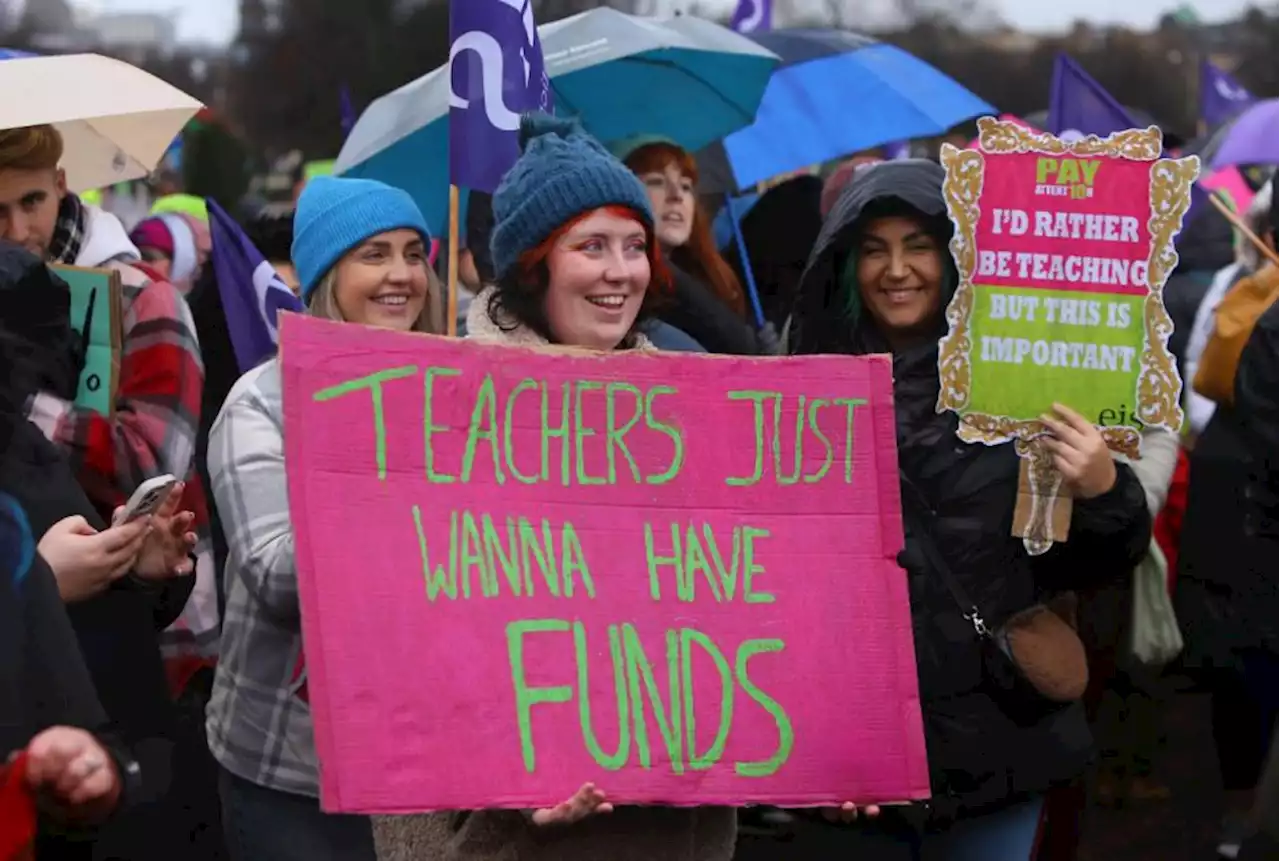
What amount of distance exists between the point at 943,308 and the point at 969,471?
0.37m

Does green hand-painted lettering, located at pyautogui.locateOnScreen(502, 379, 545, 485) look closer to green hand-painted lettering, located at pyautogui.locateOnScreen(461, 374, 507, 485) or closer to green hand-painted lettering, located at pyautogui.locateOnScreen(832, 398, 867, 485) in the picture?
green hand-painted lettering, located at pyautogui.locateOnScreen(461, 374, 507, 485)

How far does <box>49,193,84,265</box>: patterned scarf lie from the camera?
13.8 feet

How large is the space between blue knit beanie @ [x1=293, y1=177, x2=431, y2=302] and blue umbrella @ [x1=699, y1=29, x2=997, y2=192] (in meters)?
3.11

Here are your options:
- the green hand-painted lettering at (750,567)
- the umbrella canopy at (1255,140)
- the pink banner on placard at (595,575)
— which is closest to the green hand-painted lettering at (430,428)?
the pink banner on placard at (595,575)

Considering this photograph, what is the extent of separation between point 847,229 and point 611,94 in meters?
2.48

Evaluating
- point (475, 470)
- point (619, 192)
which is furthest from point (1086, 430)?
point (475, 470)

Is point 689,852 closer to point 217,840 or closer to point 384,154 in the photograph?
point 217,840

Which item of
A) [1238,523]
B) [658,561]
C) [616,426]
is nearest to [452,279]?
[616,426]

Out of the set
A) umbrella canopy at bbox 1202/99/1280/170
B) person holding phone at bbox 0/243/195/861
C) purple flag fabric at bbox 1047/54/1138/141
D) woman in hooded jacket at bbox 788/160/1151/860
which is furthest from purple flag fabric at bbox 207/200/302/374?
umbrella canopy at bbox 1202/99/1280/170

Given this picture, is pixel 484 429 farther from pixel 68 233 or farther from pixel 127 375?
pixel 68 233

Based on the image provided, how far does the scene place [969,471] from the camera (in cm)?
327

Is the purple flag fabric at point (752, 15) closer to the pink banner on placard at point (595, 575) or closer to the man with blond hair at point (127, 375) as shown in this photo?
the man with blond hair at point (127, 375)

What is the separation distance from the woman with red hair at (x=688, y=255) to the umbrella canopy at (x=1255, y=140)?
276 centimetres

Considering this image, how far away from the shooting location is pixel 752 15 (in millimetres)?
8078
